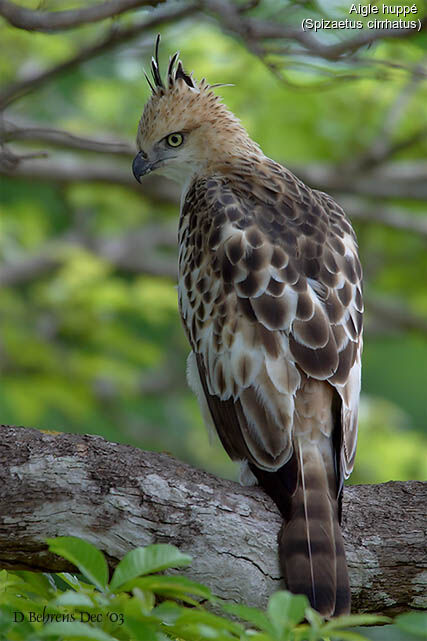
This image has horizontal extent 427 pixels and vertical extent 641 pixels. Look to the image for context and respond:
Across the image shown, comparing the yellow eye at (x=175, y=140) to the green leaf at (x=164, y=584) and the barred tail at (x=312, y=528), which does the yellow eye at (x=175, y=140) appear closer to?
the barred tail at (x=312, y=528)

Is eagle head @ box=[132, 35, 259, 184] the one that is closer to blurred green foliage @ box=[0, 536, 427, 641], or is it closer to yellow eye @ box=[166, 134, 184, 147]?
yellow eye @ box=[166, 134, 184, 147]

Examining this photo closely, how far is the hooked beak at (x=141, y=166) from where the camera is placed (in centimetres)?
534

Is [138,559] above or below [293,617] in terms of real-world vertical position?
above

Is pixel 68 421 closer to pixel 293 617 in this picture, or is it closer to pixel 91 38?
pixel 91 38

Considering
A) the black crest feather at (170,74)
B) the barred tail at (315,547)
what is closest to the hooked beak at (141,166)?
the black crest feather at (170,74)

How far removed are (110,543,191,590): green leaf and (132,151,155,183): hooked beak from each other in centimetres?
324

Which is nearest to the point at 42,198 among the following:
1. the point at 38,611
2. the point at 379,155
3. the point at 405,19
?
the point at 379,155

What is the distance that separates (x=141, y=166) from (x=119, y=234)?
6.08 metres

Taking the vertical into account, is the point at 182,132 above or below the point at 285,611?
above

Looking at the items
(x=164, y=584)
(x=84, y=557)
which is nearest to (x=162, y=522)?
(x=84, y=557)

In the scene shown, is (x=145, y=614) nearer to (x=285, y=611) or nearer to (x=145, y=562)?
(x=145, y=562)

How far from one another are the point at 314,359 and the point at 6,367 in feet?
18.1

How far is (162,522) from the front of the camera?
11.5 ft

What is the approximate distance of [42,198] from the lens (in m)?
10.9
